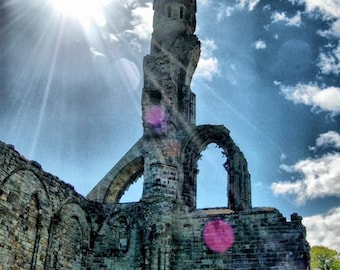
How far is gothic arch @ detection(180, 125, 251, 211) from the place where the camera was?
54.0ft

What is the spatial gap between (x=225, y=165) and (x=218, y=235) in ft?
10.2

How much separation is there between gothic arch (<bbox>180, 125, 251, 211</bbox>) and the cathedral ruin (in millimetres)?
36

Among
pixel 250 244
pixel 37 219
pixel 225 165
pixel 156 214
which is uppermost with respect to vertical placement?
pixel 225 165

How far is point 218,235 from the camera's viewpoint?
14.8 meters

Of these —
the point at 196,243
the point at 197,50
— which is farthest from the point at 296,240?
the point at 197,50

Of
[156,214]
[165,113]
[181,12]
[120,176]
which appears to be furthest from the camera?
[181,12]

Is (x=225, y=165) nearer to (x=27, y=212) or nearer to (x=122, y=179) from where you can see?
(x=122, y=179)

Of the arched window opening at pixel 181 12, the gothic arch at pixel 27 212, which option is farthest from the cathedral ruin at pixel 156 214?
the arched window opening at pixel 181 12

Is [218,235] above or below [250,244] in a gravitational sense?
above

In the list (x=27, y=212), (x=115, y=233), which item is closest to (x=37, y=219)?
(x=27, y=212)

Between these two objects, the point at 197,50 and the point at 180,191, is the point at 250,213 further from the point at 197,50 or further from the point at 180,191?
the point at 197,50

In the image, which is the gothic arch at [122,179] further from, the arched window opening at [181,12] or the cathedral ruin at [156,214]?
the arched window opening at [181,12]

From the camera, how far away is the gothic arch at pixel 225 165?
54.0ft

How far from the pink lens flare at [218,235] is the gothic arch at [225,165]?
1398mm
